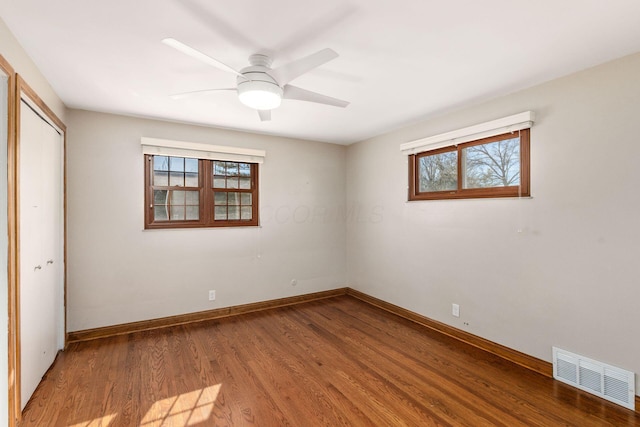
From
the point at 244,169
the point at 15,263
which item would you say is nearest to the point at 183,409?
the point at 15,263

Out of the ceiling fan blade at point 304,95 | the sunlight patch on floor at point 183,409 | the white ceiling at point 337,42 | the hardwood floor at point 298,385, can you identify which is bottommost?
the sunlight patch on floor at point 183,409

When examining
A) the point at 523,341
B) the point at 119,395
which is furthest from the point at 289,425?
the point at 523,341

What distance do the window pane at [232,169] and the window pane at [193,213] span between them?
611 millimetres

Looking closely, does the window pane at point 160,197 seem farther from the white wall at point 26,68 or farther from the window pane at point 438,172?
the window pane at point 438,172

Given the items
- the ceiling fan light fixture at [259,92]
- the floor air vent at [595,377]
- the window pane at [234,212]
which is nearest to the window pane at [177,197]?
the window pane at [234,212]

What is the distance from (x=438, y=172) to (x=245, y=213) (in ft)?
8.20

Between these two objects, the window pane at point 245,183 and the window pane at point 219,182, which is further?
the window pane at point 245,183

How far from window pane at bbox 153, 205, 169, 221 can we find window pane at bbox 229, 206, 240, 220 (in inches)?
29.6

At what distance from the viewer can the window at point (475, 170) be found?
9.02ft

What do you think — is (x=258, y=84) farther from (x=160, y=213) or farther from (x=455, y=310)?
(x=455, y=310)

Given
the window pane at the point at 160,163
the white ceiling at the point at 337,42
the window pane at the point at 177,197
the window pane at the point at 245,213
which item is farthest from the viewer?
the window pane at the point at 245,213

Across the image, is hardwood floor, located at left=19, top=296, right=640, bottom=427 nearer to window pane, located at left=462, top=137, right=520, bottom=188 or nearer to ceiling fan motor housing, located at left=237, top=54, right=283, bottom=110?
window pane, located at left=462, top=137, right=520, bottom=188

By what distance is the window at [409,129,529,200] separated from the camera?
2748mm

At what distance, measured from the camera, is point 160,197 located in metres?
3.58
